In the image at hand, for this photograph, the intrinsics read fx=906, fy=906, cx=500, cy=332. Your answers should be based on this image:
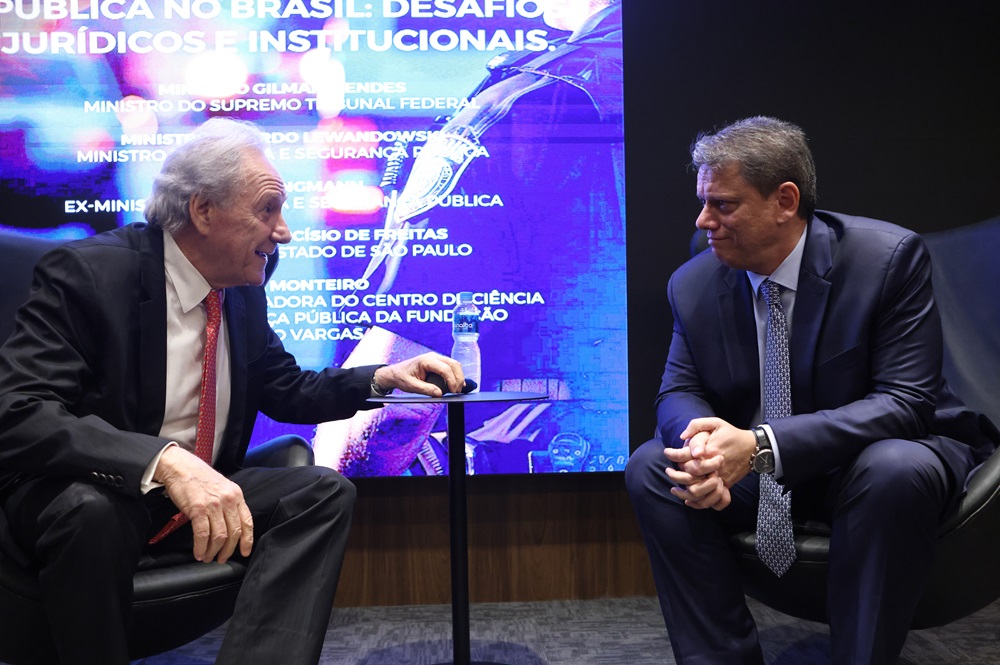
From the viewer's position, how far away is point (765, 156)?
2.09 m

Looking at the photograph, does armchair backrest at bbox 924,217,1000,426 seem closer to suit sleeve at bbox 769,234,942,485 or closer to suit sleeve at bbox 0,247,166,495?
suit sleeve at bbox 769,234,942,485

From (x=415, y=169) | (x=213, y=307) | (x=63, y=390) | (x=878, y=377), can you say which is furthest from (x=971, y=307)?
(x=63, y=390)

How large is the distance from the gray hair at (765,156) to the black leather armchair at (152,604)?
1390 mm

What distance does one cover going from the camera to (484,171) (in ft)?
9.77

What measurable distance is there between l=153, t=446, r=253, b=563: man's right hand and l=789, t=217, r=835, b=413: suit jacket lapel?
47.6 inches

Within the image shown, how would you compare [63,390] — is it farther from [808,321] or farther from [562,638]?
[562,638]

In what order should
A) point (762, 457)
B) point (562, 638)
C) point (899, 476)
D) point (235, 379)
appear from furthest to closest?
point (562, 638), point (235, 379), point (762, 457), point (899, 476)

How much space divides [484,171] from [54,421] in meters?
1.70

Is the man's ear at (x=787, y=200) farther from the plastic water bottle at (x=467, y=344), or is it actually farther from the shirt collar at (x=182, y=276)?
the shirt collar at (x=182, y=276)

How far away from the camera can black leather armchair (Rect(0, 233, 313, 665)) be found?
5.20 ft

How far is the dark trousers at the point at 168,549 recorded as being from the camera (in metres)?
1.52

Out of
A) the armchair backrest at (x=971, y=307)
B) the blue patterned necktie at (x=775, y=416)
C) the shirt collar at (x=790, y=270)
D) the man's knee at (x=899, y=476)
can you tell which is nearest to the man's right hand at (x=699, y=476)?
the blue patterned necktie at (x=775, y=416)

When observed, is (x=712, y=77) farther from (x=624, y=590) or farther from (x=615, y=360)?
(x=624, y=590)

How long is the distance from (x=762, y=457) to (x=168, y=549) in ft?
3.97
